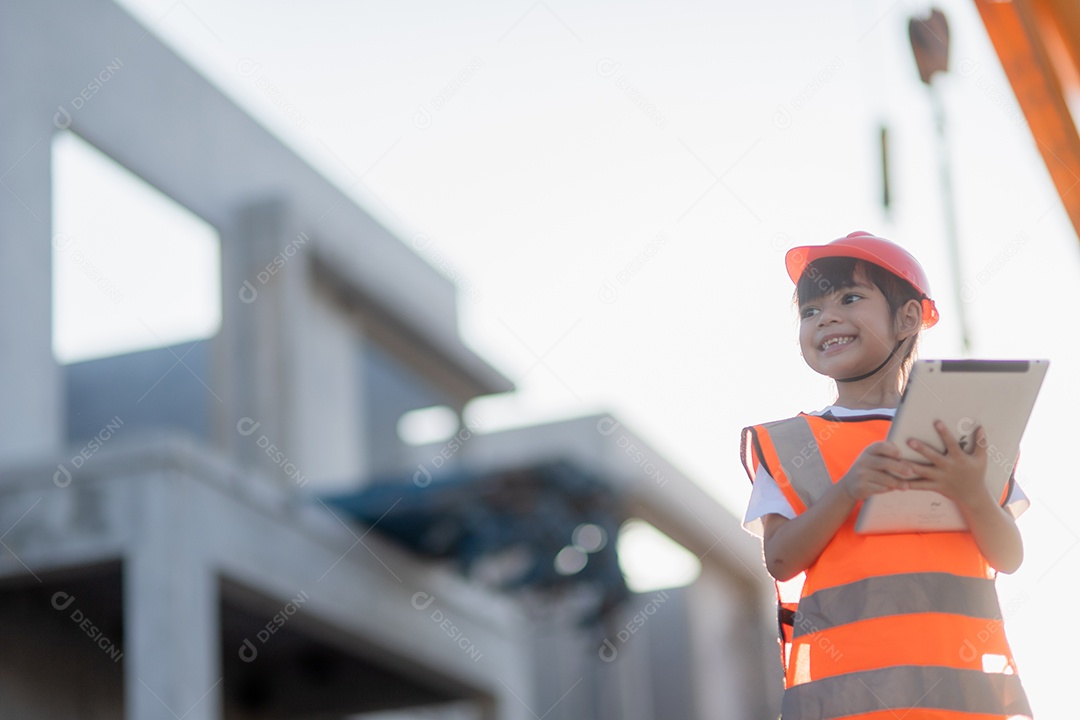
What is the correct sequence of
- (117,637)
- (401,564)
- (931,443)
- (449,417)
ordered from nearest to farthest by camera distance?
(931,443) < (117,637) < (401,564) < (449,417)

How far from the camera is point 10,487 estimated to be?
11.0 metres

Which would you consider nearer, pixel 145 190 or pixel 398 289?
pixel 145 190

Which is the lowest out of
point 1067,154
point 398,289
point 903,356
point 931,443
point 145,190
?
point 931,443

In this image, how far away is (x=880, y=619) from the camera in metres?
2.69

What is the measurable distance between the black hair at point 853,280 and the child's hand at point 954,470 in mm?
309

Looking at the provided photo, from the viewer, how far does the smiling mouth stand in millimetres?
2883

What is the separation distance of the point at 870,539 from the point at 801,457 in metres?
0.22

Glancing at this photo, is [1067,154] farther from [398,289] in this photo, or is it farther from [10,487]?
[398,289]

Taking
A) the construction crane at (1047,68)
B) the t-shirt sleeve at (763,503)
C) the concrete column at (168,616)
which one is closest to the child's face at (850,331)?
the t-shirt sleeve at (763,503)

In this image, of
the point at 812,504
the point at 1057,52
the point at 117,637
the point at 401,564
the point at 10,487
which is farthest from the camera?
the point at 401,564

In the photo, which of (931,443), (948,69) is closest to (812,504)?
(931,443)

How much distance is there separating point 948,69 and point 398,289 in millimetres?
12509

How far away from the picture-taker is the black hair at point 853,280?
292cm

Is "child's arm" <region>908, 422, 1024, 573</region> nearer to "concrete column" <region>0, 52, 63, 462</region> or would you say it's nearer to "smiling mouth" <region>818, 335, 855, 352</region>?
"smiling mouth" <region>818, 335, 855, 352</region>
